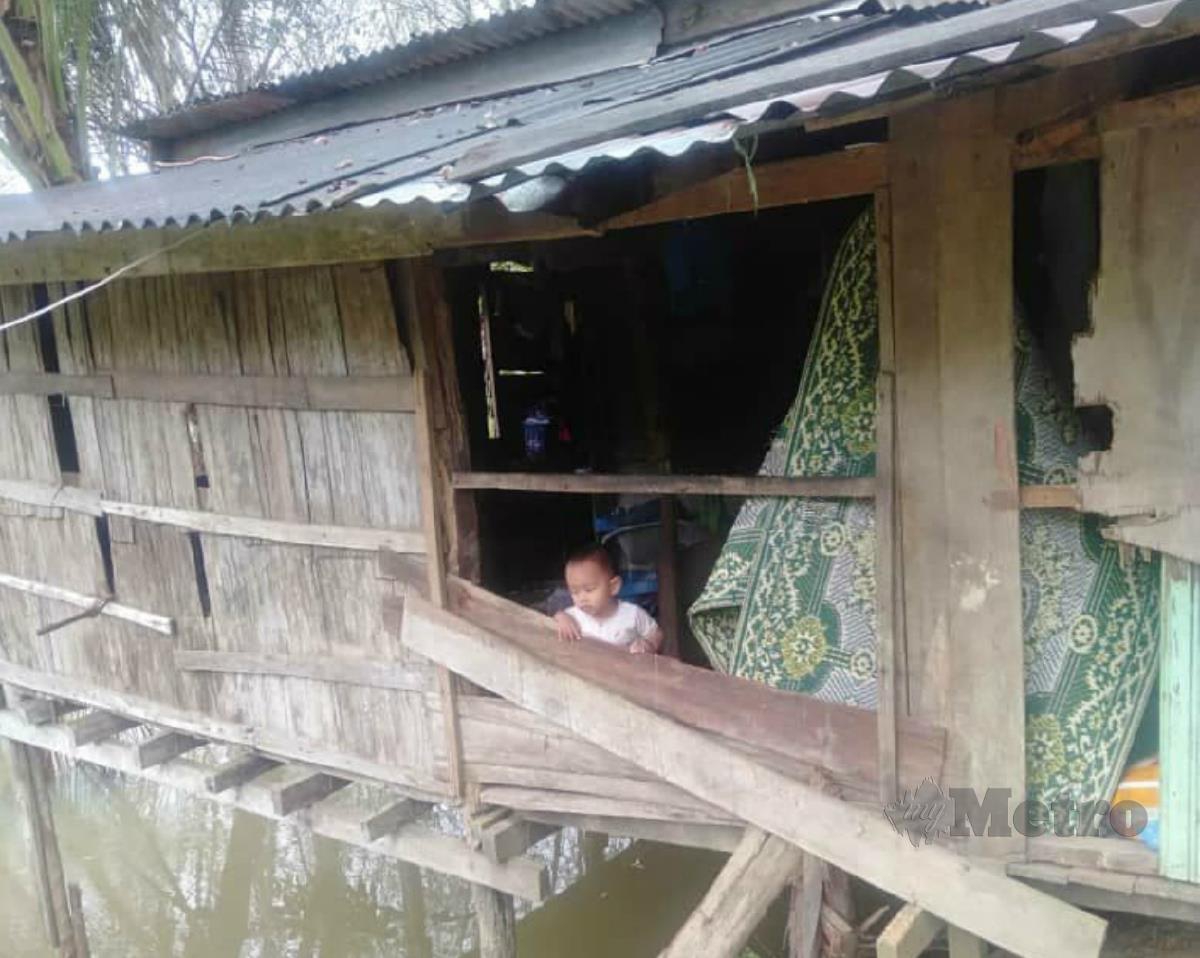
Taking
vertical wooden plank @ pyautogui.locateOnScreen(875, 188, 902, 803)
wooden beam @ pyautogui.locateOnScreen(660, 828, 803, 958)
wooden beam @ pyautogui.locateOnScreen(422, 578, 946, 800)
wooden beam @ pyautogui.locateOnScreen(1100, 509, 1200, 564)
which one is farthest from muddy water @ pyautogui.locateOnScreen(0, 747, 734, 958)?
wooden beam @ pyautogui.locateOnScreen(1100, 509, 1200, 564)

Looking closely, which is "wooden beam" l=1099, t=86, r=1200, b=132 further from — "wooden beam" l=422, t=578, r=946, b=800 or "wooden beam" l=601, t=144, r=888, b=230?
"wooden beam" l=422, t=578, r=946, b=800

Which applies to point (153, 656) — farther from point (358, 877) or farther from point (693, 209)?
point (358, 877)

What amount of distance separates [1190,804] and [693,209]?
2.02 meters

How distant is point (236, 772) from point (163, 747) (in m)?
0.64

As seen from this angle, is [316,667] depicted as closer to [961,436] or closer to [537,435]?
[537,435]

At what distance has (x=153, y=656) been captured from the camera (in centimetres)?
509

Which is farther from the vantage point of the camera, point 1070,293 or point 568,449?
point 568,449

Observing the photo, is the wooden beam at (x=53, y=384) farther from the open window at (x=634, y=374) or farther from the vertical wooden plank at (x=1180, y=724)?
the vertical wooden plank at (x=1180, y=724)

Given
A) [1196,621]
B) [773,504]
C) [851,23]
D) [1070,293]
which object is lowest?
[1196,621]

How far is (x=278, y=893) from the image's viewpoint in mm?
8477

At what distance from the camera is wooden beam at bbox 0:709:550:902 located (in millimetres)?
4062

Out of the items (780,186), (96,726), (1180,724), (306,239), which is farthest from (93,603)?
(1180,724)

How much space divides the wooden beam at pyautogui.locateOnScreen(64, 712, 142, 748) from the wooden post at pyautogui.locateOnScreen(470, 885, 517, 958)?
2.33 m

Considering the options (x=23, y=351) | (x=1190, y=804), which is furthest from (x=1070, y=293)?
(x=23, y=351)
